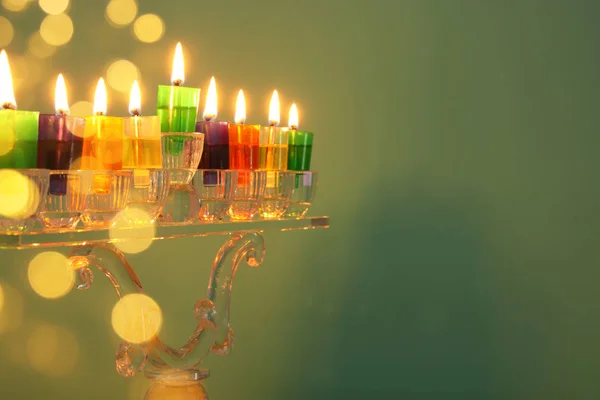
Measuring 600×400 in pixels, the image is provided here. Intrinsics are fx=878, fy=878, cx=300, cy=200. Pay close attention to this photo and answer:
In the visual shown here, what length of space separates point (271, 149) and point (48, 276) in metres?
0.97

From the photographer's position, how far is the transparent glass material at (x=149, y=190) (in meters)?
1.14

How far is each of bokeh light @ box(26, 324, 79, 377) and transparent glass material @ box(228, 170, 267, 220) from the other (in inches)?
39.2

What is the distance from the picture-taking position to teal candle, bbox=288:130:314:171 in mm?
1445

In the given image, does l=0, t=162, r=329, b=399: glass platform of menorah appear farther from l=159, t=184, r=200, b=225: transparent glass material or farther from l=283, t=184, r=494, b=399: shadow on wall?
l=283, t=184, r=494, b=399: shadow on wall

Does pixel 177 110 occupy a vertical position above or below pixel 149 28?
below

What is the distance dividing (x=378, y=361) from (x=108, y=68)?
1116 millimetres

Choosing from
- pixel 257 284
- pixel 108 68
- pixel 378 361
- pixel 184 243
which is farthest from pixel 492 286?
pixel 108 68

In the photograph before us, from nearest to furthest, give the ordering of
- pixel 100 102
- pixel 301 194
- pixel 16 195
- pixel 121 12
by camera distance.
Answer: pixel 16 195, pixel 100 102, pixel 301 194, pixel 121 12

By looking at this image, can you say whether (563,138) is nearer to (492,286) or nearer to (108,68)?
(492,286)

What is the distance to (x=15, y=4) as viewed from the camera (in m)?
2.10

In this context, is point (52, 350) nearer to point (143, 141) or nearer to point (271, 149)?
point (271, 149)

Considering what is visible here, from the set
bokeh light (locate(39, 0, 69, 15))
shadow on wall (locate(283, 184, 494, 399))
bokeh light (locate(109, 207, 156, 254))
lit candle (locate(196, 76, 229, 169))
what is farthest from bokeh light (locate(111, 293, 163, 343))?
shadow on wall (locate(283, 184, 494, 399))

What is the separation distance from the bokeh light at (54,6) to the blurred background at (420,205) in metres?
0.34

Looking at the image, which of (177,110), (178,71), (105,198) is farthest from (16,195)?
(178,71)
